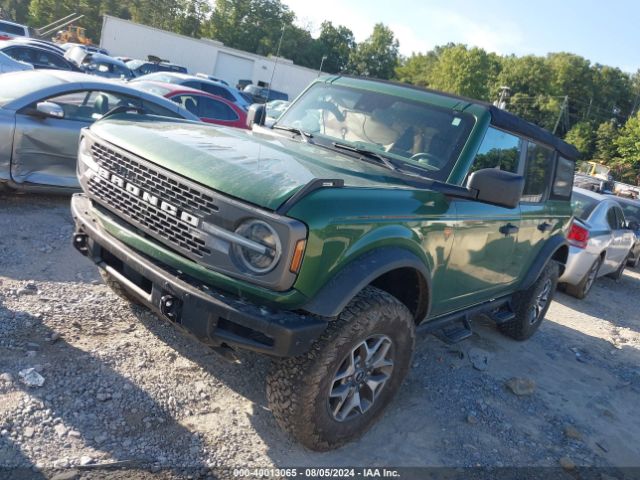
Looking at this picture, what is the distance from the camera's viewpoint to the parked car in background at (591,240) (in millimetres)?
7676

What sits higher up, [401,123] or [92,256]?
[401,123]

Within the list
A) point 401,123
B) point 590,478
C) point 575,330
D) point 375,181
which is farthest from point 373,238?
point 575,330

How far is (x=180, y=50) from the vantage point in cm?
4222

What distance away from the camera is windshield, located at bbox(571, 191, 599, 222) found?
8023 mm

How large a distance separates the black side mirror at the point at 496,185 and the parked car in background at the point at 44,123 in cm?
438

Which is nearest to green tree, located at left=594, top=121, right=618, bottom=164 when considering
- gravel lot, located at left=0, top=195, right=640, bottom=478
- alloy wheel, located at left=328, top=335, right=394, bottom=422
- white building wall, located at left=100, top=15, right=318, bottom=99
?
white building wall, located at left=100, top=15, right=318, bottom=99

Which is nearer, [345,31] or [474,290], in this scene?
[474,290]

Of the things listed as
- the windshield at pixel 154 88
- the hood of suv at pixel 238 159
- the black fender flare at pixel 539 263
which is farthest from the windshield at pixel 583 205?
the windshield at pixel 154 88

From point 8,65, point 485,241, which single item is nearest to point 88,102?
point 485,241

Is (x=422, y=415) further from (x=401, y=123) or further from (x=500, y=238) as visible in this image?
(x=401, y=123)

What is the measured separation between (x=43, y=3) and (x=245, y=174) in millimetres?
80684

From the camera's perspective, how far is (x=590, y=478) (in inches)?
137

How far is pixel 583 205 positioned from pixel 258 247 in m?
7.21

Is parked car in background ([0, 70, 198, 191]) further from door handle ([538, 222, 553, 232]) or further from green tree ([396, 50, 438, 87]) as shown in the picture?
green tree ([396, 50, 438, 87])
